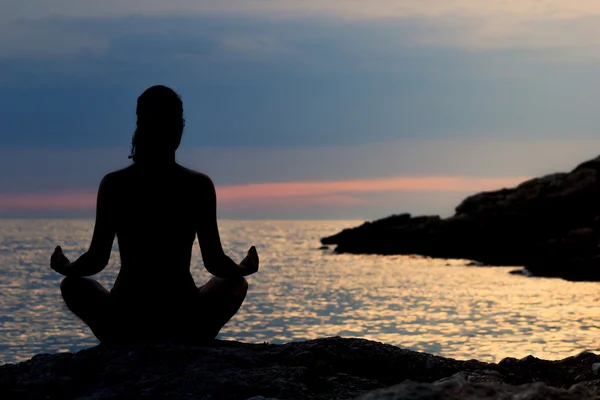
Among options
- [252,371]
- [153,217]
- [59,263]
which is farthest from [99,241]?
[252,371]

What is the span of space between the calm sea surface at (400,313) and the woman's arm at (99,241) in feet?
81.2

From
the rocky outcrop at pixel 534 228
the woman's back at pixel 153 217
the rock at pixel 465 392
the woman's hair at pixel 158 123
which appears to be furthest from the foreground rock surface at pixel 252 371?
the rocky outcrop at pixel 534 228

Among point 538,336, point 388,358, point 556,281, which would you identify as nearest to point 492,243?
point 556,281

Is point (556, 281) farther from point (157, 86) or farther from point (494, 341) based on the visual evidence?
point (157, 86)

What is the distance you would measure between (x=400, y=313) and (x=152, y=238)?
45682mm

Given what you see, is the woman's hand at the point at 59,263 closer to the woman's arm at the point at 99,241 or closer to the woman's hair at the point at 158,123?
the woman's arm at the point at 99,241

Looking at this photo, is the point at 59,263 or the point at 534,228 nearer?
the point at 59,263

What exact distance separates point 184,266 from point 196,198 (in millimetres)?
687

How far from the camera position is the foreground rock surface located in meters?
6.63

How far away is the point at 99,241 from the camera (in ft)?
24.7

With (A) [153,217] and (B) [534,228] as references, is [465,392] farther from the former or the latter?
(B) [534,228]

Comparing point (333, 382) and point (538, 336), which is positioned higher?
point (333, 382)

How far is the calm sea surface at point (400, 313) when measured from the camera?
36844 millimetres

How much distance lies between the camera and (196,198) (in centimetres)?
745
